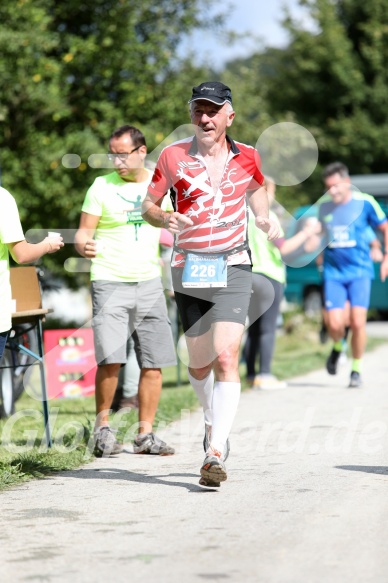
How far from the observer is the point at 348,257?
11.5m

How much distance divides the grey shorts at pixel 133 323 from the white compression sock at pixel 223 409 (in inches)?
51.4

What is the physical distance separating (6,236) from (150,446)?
6.94 feet

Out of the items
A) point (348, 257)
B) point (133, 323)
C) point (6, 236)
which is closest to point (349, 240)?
point (348, 257)

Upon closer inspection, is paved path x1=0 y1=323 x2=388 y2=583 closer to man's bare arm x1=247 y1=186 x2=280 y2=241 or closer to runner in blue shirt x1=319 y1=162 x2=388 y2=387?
man's bare arm x1=247 y1=186 x2=280 y2=241

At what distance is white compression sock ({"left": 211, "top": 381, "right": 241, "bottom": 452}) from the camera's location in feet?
20.3

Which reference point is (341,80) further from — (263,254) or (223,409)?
(223,409)

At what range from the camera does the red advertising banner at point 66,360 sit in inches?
444

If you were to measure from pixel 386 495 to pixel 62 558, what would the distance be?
6.25 ft

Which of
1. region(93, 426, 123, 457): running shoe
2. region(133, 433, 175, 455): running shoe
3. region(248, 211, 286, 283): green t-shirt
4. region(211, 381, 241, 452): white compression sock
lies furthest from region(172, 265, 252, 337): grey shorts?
region(248, 211, 286, 283): green t-shirt

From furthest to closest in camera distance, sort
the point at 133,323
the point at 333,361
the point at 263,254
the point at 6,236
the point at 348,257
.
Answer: the point at 333,361
the point at 348,257
the point at 263,254
the point at 133,323
the point at 6,236

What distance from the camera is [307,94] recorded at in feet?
114

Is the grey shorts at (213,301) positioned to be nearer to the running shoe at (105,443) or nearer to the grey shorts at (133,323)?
the grey shorts at (133,323)

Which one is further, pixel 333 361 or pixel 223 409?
pixel 333 361

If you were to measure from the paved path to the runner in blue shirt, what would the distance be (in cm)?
307
